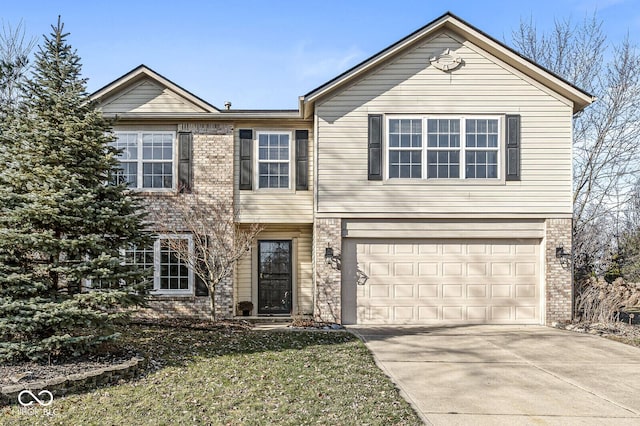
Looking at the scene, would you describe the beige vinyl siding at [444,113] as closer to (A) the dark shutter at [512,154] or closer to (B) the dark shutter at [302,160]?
(A) the dark shutter at [512,154]

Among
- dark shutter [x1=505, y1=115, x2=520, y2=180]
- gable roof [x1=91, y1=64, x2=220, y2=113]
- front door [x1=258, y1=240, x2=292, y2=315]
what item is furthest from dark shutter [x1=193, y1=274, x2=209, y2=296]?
dark shutter [x1=505, y1=115, x2=520, y2=180]

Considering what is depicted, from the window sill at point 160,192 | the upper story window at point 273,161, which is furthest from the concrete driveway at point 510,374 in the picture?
the window sill at point 160,192

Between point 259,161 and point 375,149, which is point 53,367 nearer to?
point 259,161

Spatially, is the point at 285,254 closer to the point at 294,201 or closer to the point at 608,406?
the point at 294,201

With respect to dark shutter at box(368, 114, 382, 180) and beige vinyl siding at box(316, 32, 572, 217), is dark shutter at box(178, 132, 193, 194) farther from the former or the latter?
dark shutter at box(368, 114, 382, 180)

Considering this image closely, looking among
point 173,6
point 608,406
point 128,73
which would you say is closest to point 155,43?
point 128,73

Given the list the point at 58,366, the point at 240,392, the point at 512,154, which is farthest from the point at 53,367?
the point at 512,154

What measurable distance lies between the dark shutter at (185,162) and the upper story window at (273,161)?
1.71 meters

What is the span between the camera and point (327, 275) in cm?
1147

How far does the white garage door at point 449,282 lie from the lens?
11.7 metres

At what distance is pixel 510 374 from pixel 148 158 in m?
9.48

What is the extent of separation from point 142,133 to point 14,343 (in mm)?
6662

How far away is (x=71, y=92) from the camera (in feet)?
24.9

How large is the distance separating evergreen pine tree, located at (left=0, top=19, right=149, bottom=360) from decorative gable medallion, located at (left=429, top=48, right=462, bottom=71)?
7642 mm
